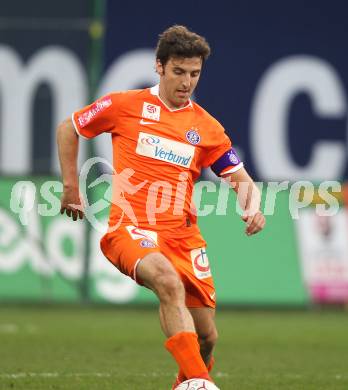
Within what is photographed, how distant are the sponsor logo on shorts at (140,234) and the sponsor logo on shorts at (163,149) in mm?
564

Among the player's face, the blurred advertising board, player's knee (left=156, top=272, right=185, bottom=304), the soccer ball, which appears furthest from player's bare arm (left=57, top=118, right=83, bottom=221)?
the blurred advertising board

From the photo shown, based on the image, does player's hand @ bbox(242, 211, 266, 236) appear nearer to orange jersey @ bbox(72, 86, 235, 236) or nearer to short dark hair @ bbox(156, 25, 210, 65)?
orange jersey @ bbox(72, 86, 235, 236)

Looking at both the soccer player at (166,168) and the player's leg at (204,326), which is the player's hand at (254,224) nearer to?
the soccer player at (166,168)

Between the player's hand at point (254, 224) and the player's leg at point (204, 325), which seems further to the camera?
the player's leg at point (204, 325)

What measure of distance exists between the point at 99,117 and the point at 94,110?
2.5 inches

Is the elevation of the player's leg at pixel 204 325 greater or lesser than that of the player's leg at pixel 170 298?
lesser

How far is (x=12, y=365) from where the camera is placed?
35.1 ft

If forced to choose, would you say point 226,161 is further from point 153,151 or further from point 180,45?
point 180,45

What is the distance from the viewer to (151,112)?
875 centimetres

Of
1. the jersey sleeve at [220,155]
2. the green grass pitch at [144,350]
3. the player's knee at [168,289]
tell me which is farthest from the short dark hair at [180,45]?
the green grass pitch at [144,350]

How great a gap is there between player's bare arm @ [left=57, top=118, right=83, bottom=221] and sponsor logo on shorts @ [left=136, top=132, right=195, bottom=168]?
49 centimetres

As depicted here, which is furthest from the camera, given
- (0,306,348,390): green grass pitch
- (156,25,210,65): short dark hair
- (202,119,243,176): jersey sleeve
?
(0,306,348,390): green grass pitch

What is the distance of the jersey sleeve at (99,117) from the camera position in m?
8.77

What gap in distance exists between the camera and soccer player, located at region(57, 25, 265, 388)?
27.6 feet
